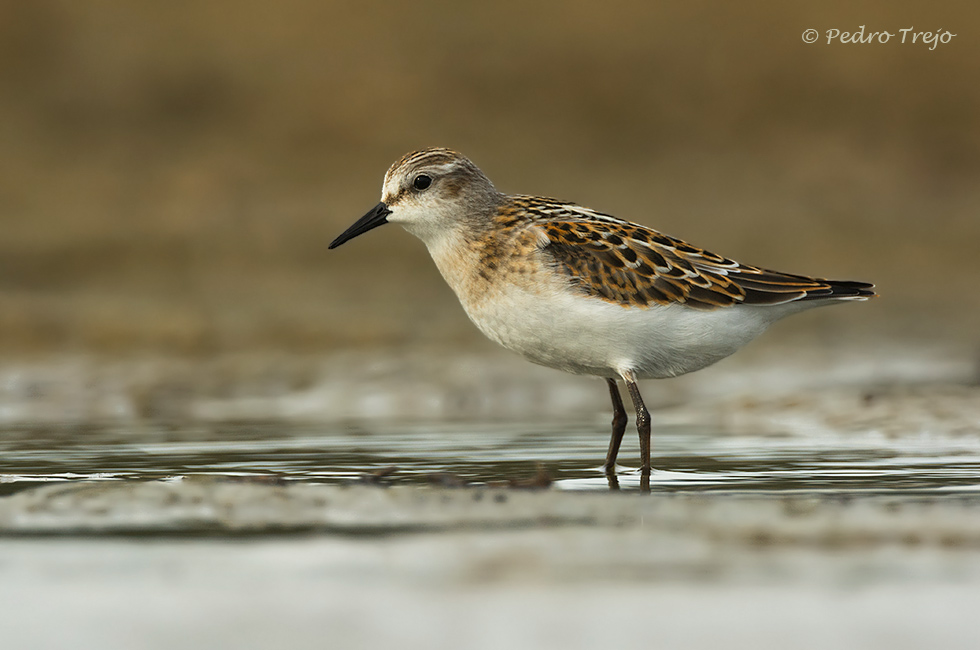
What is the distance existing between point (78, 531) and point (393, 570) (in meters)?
1.63

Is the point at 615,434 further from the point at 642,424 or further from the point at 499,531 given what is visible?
the point at 499,531

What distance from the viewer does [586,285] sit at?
7926mm

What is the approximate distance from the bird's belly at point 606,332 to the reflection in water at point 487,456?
596 mm

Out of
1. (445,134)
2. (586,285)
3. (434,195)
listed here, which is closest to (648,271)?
(586,285)

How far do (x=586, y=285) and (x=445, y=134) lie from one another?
40.4 feet

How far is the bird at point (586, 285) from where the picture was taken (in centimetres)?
791

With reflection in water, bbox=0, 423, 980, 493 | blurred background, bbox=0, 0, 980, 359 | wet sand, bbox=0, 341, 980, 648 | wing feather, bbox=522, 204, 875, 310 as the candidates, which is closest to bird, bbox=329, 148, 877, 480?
wing feather, bbox=522, 204, 875, 310

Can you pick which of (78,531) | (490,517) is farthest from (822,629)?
(78,531)

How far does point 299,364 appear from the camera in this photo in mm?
13078

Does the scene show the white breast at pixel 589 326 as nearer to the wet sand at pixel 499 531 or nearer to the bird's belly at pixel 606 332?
the bird's belly at pixel 606 332

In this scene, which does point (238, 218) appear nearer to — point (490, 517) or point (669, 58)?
point (669, 58)

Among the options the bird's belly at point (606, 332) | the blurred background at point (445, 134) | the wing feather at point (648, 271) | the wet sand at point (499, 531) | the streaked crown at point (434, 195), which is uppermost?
the blurred background at point (445, 134)

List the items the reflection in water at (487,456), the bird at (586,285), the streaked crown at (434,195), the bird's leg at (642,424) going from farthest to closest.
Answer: the streaked crown at (434,195), the bird at (586,285), the bird's leg at (642,424), the reflection in water at (487,456)

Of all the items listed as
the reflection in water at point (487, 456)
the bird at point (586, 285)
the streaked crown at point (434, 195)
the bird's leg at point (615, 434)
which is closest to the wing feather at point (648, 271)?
the bird at point (586, 285)
